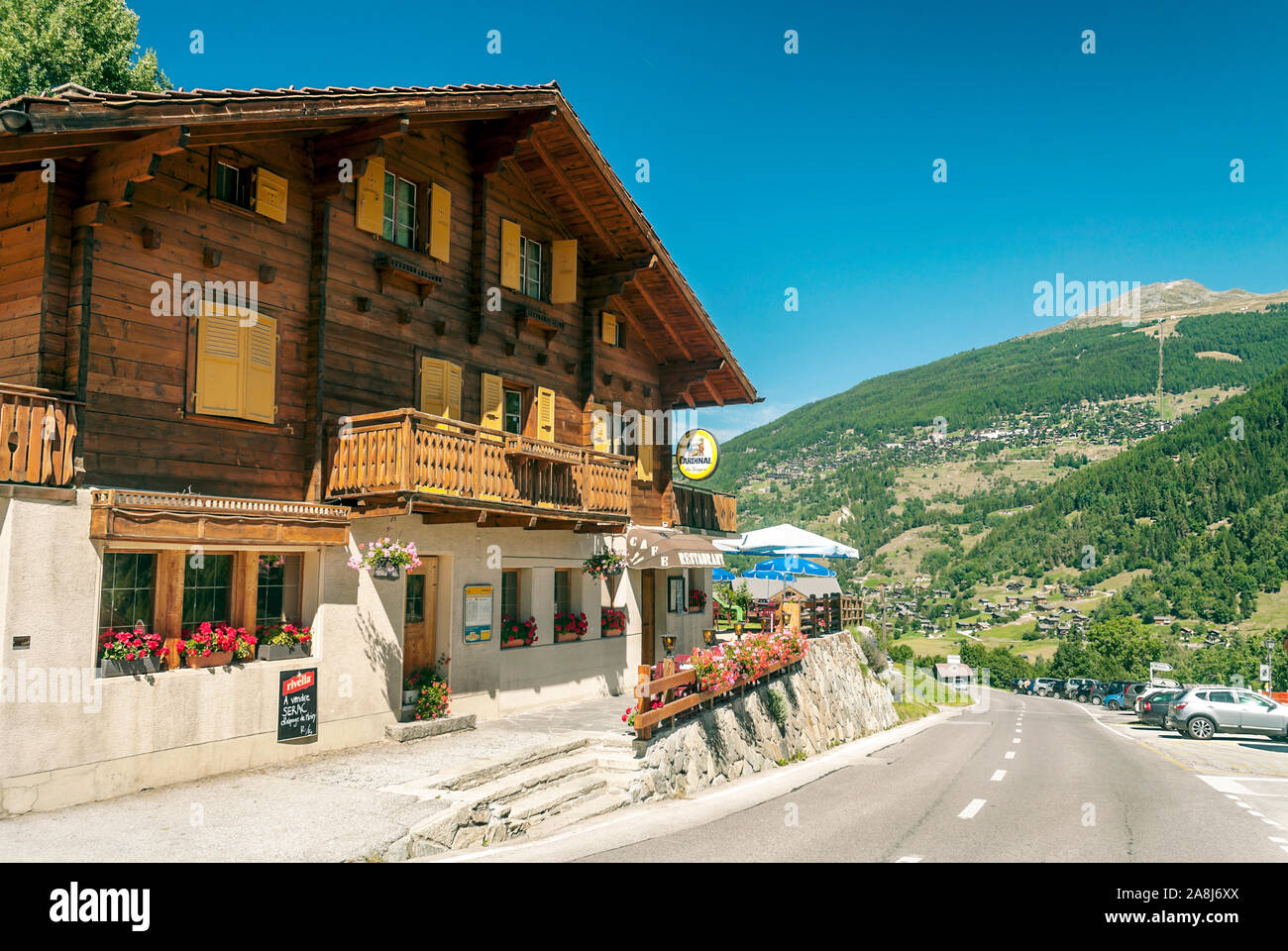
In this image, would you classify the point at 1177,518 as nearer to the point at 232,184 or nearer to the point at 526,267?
the point at 526,267

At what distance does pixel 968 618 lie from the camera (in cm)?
15438

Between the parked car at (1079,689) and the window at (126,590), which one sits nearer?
the window at (126,590)

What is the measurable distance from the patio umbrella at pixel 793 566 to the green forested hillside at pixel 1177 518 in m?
132

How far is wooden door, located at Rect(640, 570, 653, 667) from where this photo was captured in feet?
75.5

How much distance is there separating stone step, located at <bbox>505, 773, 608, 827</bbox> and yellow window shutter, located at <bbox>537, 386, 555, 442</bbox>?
7.96m

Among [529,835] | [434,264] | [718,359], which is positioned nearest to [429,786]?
[529,835]

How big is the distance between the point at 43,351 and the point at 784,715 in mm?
16306

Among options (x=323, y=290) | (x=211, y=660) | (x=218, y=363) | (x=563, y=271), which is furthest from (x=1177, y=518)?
(x=211, y=660)

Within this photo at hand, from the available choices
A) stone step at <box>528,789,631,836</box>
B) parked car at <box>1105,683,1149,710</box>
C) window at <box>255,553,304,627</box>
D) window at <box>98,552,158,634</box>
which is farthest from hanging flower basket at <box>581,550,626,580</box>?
parked car at <box>1105,683,1149,710</box>

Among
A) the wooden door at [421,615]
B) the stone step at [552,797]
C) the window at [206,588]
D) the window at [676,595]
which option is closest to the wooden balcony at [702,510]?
the window at [676,595]

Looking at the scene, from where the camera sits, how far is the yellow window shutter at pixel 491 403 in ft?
56.9

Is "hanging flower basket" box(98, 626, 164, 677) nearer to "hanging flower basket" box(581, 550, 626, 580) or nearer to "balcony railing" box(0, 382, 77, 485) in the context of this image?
"balcony railing" box(0, 382, 77, 485)

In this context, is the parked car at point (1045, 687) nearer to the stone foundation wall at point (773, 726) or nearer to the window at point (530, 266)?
the stone foundation wall at point (773, 726)
